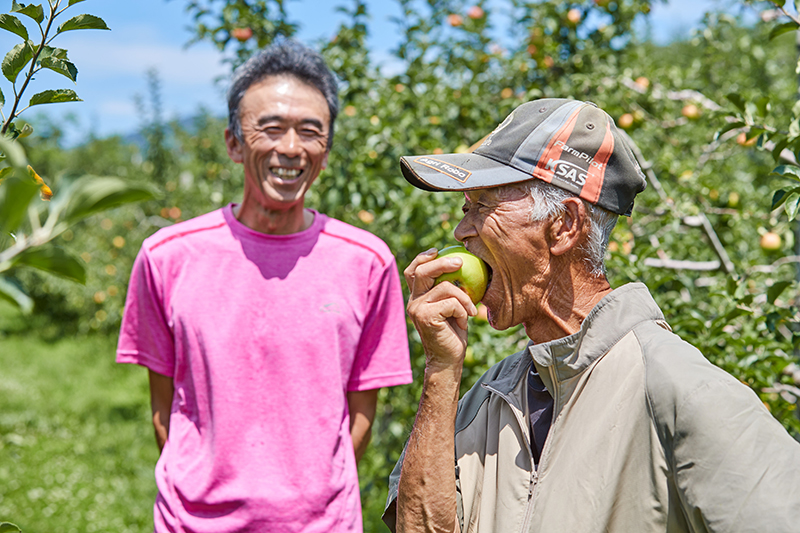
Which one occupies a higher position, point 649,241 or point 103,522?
point 649,241

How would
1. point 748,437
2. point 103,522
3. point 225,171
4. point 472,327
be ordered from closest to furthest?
point 748,437, point 472,327, point 103,522, point 225,171

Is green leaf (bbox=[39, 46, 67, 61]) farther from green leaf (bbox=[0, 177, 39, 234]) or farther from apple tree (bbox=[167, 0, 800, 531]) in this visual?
apple tree (bbox=[167, 0, 800, 531])

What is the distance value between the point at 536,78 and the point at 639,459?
291cm

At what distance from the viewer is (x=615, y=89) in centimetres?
322

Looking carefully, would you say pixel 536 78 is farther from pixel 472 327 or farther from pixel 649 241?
pixel 472 327

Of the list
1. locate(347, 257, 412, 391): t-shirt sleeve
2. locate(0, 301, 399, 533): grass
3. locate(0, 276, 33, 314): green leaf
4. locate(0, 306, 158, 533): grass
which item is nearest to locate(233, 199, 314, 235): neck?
locate(347, 257, 412, 391): t-shirt sleeve

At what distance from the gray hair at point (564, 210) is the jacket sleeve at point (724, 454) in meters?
0.31

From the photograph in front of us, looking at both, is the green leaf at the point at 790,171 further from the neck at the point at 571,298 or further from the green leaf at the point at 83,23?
the green leaf at the point at 83,23

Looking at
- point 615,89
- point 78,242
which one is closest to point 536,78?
point 615,89

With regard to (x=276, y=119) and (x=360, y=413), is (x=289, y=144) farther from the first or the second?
(x=360, y=413)

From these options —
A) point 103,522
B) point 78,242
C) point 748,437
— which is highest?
point 748,437

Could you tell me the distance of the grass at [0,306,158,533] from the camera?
4.30 m

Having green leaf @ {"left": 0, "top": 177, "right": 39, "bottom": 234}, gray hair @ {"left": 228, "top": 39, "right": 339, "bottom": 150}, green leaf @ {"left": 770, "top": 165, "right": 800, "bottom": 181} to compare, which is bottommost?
green leaf @ {"left": 0, "top": 177, "right": 39, "bottom": 234}

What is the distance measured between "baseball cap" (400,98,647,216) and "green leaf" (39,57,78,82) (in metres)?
0.63
